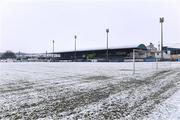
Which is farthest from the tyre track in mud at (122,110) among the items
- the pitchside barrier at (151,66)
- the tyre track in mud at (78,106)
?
the pitchside barrier at (151,66)

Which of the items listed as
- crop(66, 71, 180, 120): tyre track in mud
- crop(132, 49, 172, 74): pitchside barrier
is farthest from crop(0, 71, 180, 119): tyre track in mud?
crop(132, 49, 172, 74): pitchside barrier

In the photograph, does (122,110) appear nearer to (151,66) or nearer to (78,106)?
(78,106)

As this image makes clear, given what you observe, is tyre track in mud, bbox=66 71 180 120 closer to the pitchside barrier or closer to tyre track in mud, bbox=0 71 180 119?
tyre track in mud, bbox=0 71 180 119

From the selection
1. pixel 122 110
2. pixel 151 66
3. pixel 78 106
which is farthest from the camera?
pixel 151 66

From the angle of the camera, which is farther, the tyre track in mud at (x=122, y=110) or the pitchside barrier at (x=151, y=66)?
the pitchside barrier at (x=151, y=66)

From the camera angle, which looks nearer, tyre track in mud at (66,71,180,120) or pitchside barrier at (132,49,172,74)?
tyre track in mud at (66,71,180,120)

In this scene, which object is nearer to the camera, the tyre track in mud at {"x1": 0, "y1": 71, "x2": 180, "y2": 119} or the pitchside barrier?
the tyre track in mud at {"x1": 0, "y1": 71, "x2": 180, "y2": 119}

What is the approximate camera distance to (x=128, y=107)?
5375 millimetres

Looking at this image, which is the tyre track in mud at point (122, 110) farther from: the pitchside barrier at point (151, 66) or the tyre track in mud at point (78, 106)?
the pitchside barrier at point (151, 66)

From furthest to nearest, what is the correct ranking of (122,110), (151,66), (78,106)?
(151,66) → (78,106) → (122,110)

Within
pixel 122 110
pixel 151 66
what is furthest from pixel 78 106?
pixel 151 66

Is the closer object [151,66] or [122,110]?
[122,110]

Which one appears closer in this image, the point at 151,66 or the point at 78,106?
the point at 78,106

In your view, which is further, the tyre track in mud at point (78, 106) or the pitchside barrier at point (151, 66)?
the pitchside barrier at point (151, 66)
